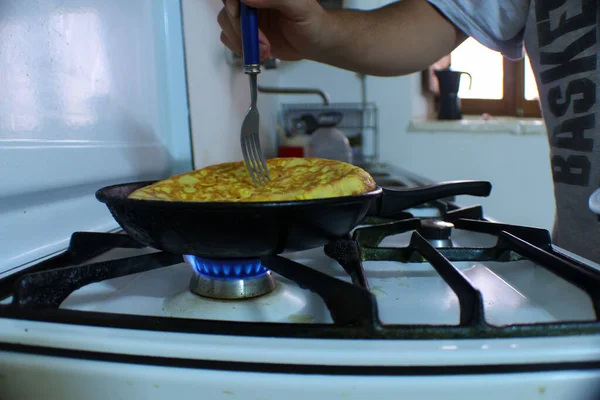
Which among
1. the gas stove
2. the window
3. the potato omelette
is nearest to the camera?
the gas stove

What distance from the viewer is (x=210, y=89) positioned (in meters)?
0.96

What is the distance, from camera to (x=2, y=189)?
0.43 metres

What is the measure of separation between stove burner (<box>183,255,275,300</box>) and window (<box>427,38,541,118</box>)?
98.3 inches

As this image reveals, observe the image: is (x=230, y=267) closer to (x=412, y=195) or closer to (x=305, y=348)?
(x=305, y=348)

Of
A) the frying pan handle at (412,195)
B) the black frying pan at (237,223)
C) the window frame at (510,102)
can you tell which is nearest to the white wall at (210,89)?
the frying pan handle at (412,195)

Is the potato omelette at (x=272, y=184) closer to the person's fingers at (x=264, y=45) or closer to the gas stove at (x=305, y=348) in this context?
the gas stove at (x=305, y=348)

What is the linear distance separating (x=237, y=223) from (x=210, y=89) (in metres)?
0.70

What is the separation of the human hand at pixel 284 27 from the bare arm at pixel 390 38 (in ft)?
0.12

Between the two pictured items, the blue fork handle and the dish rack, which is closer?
the blue fork handle

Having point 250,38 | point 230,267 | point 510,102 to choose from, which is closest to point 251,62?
point 250,38

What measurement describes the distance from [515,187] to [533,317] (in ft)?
6.53

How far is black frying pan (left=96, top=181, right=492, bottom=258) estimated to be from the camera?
0.31 meters

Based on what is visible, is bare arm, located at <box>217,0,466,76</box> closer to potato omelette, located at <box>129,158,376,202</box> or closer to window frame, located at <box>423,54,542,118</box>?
potato omelette, located at <box>129,158,376,202</box>

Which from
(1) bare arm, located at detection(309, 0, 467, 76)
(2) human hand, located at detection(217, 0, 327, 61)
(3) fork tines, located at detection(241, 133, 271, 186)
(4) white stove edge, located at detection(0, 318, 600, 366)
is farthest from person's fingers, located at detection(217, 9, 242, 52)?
(4) white stove edge, located at detection(0, 318, 600, 366)
